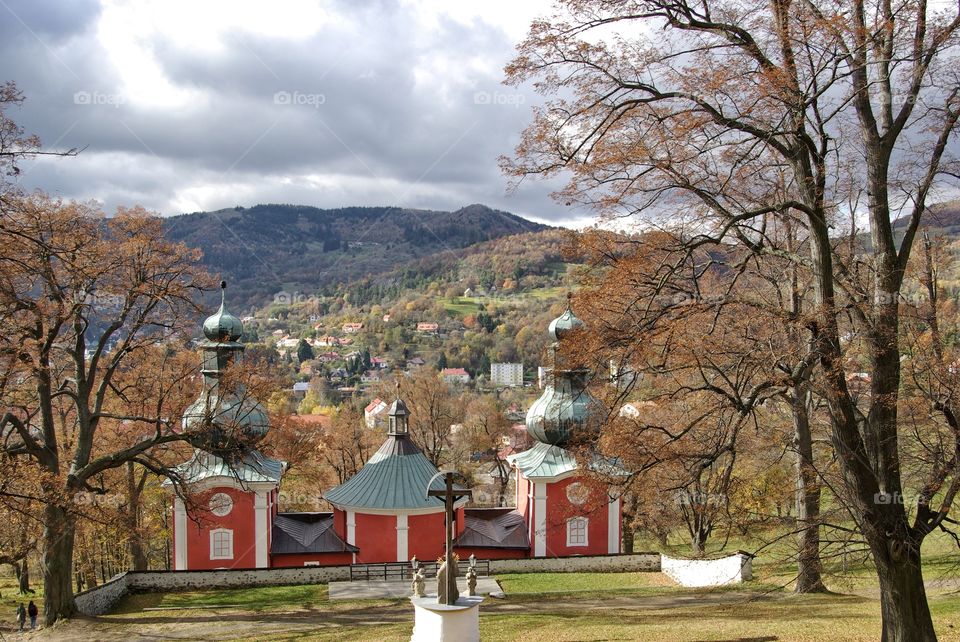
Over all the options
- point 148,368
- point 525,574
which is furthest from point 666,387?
point 148,368

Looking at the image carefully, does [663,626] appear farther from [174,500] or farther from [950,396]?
[174,500]

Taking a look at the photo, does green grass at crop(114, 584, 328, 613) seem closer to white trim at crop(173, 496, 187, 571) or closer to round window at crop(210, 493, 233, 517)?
white trim at crop(173, 496, 187, 571)


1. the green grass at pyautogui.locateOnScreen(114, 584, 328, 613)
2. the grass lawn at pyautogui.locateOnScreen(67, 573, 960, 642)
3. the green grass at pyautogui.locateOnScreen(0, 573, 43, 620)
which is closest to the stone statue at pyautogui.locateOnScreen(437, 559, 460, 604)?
the grass lawn at pyautogui.locateOnScreen(67, 573, 960, 642)

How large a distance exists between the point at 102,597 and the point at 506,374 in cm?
8770

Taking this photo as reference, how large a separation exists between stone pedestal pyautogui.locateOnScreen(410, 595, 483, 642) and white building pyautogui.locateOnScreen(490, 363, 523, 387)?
88.2m

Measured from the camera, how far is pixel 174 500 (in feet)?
67.1

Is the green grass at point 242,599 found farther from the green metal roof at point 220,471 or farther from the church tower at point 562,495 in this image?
the church tower at point 562,495

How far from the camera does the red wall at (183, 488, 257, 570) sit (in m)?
20.4

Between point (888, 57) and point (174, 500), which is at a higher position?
point (888, 57)

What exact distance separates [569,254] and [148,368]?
12.8 meters

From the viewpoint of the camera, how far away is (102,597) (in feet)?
55.4

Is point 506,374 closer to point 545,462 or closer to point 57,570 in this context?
point 545,462

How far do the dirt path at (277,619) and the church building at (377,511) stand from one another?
148 inches

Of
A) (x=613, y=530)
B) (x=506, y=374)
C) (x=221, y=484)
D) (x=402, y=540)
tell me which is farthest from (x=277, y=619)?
(x=506, y=374)
